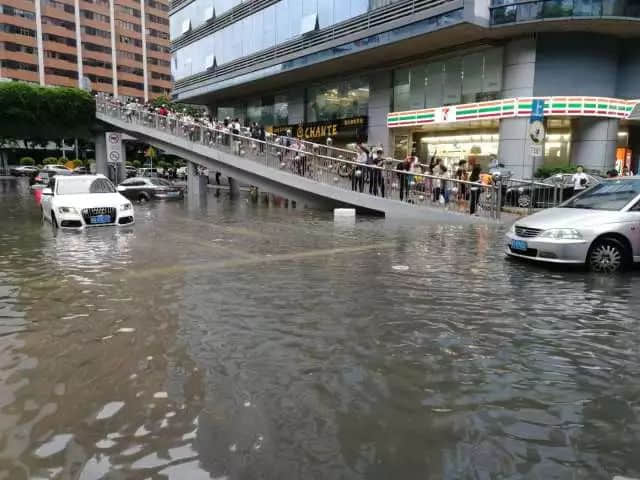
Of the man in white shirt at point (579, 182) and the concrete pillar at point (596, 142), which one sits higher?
the concrete pillar at point (596, 142)

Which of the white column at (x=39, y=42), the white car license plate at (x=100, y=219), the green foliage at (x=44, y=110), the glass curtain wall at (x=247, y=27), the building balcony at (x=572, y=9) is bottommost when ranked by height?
the white car license plate at (x=100, y=219)

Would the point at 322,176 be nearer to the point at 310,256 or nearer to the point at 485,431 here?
the point at 310,256

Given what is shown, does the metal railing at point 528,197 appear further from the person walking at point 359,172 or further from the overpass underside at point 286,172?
the person walking at point 359,172

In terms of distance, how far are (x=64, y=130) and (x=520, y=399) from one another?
134 ft

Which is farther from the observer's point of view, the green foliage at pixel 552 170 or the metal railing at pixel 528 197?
the green foliage at pixel 552 170

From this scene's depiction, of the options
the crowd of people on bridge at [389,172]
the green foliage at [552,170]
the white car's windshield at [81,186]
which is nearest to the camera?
the white car's windshield at [81,186]

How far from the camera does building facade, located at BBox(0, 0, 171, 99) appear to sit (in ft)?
272

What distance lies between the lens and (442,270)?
9180 millimetres

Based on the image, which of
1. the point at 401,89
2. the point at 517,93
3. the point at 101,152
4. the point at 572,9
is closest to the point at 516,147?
the point at 517,93

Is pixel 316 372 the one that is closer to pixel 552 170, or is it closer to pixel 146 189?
pixel 552 170

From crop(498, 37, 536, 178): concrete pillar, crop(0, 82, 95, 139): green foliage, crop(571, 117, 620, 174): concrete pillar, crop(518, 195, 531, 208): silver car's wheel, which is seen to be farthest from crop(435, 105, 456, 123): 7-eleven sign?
crop(0, 82, 95, 139): green foliage

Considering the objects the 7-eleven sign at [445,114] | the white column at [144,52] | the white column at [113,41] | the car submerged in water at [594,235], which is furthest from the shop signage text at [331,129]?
the white column at [144,52]

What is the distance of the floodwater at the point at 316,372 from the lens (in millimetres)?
3209

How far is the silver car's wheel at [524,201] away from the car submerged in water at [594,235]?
8994mm
